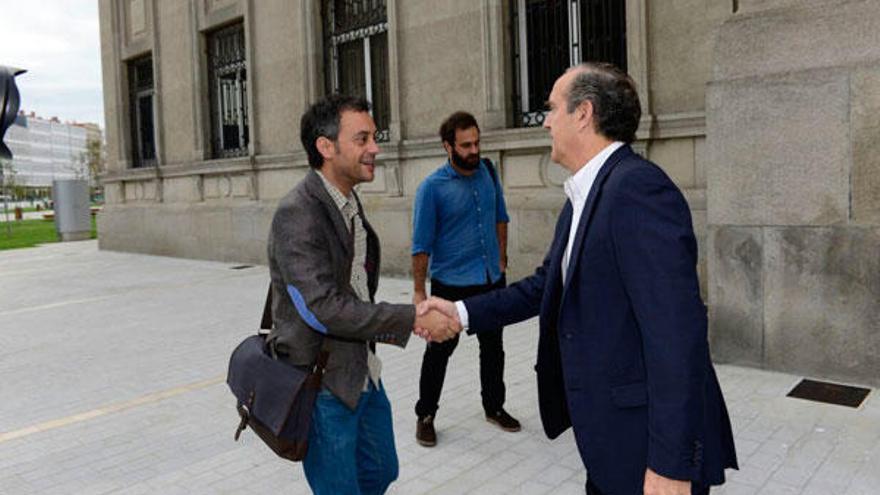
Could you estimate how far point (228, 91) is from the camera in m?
15.4

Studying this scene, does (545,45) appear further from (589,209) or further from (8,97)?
(8,97)

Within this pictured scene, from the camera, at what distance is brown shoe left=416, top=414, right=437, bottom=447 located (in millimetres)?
4484

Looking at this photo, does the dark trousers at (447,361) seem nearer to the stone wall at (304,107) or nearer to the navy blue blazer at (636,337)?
the navy blue blazer at (636,337)

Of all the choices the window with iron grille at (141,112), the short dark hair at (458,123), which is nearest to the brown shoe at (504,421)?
the short dark hair at (458,123)

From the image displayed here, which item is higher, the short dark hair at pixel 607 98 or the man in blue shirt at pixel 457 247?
the short dark hair at pixel 607 98

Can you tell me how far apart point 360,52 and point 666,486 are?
11259mm

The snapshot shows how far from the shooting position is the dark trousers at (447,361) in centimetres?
457

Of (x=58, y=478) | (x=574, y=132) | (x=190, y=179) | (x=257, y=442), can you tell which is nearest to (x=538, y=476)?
(x=257, y=442)

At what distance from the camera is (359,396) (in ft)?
8.59

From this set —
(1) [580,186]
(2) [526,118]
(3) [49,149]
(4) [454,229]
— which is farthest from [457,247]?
(3) [49,149]

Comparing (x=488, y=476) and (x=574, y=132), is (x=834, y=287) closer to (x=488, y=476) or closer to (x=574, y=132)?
(x=488, y=476)

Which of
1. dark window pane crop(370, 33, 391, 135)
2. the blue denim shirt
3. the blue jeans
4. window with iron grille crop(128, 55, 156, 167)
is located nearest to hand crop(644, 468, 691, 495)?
the blue jeans

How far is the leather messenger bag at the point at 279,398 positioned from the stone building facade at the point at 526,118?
14.4 ft

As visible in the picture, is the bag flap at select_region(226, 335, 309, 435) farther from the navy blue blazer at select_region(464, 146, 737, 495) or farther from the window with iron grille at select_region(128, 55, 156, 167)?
the window with iron grille at select_region(128, 55, 156, 167)
